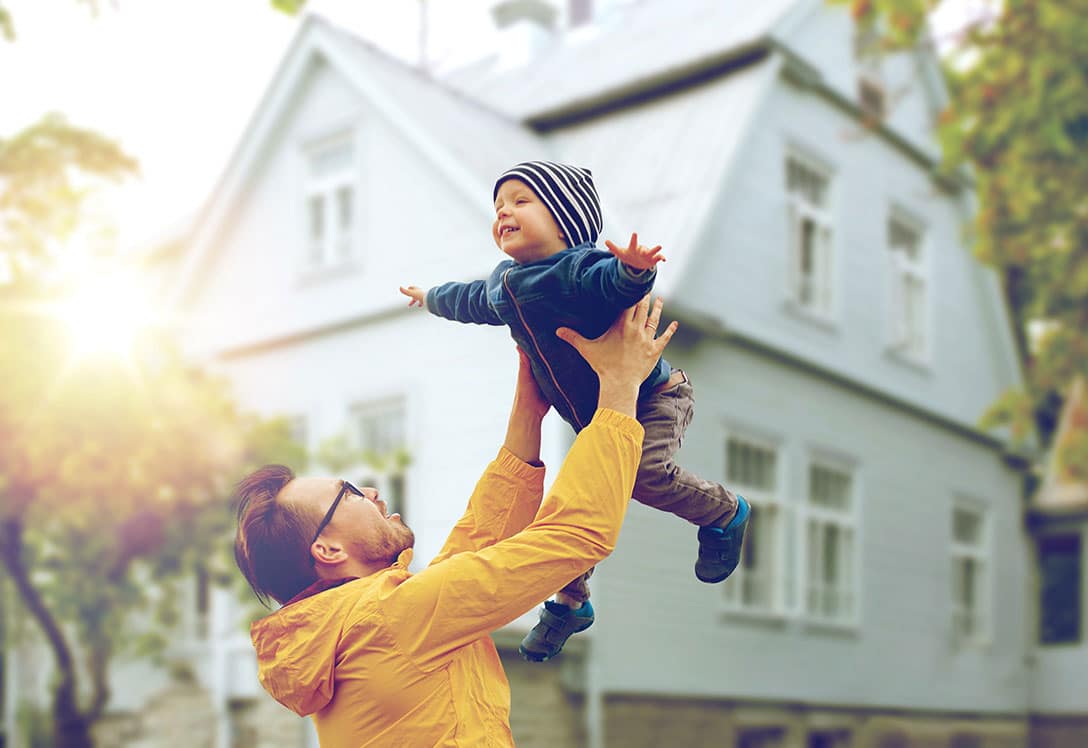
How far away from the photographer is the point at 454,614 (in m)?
2.48

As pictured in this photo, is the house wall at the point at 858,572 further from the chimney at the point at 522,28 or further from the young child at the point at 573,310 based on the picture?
the young child at the point at 573,310

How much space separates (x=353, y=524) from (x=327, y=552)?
0.07 m

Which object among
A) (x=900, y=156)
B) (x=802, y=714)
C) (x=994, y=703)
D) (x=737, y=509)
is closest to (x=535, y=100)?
(x=900, y=156)

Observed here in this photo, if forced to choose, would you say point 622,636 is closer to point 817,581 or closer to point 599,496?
point 817,581

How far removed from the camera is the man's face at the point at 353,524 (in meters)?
2.76

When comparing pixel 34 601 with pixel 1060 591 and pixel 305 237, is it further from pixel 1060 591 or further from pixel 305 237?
pixel 1060 591

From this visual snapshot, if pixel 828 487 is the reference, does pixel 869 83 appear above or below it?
above

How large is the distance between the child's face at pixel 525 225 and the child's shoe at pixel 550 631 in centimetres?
66

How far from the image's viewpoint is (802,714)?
50.7 ft

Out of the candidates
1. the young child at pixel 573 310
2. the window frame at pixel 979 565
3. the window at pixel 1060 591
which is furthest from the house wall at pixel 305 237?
the window at pixel 1060 591

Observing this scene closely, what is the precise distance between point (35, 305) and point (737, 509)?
8995 mm

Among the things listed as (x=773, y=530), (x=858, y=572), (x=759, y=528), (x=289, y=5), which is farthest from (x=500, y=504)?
(x=858, y=572)

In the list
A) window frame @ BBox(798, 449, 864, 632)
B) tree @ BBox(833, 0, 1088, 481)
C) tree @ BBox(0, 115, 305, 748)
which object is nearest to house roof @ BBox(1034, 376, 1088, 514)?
window frame @ BBox(798, 449, 864, 632)

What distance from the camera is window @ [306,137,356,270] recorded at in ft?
50.0
